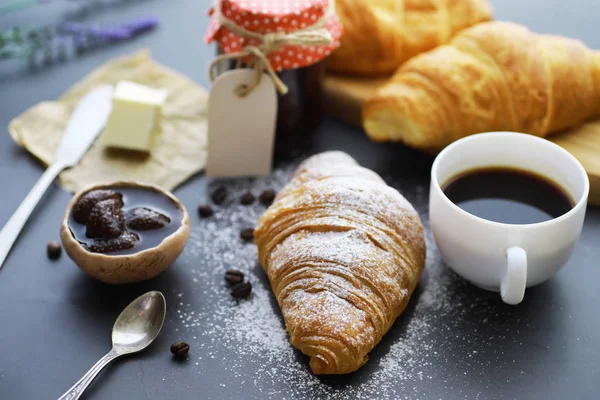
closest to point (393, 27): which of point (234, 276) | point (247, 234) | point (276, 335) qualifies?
point (247, 234)

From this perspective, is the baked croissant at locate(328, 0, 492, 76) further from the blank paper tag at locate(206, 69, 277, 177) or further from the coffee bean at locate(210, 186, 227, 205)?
the coffee bean at locate(210, 186, 227, 205)

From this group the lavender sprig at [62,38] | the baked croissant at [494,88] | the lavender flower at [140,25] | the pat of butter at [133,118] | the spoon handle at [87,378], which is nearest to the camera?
the spoon handle at [87,378]

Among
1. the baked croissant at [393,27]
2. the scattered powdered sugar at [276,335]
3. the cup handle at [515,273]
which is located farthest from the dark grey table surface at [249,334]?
the baked croissant at [393,27]

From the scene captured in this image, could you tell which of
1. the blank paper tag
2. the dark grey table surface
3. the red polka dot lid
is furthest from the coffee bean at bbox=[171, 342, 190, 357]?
the red polka dot lid

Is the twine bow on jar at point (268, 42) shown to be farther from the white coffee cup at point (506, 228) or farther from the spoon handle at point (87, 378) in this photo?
the spoon handle at point (87, 378)

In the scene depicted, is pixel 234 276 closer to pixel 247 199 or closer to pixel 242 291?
pixel 242 291

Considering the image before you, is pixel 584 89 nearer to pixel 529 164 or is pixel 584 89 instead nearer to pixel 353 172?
pixel 529 164
